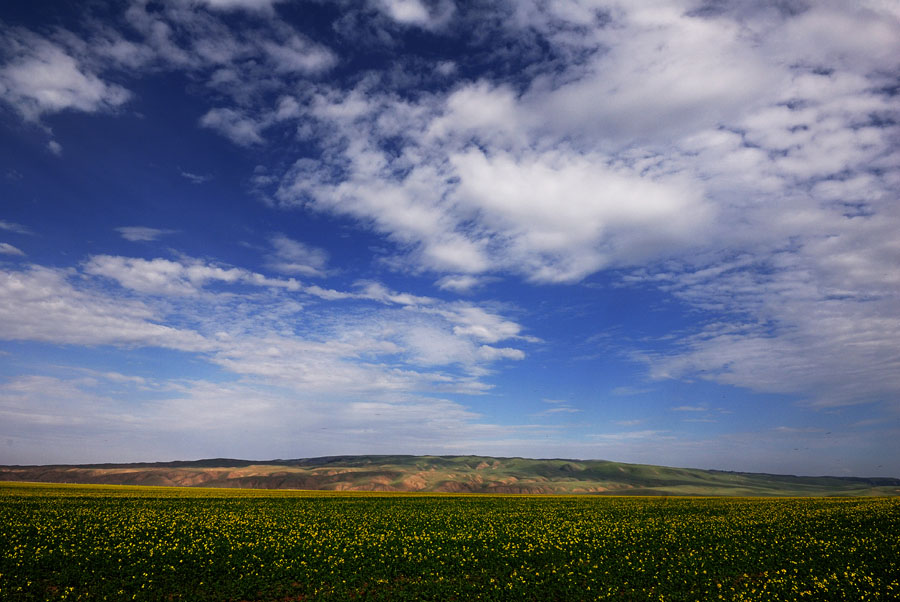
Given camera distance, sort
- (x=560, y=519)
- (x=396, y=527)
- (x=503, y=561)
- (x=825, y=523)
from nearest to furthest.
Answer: (x=503, y=561), (x=396, y=527), (x=825, y=523), (x=560, y=519)

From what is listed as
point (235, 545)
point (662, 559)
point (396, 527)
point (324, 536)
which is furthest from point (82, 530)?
point (662, 559)

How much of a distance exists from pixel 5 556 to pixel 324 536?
53.7 ft

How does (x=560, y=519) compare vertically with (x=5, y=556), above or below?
below

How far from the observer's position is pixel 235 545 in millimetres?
26578

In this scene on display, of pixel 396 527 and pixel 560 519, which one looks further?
pixel 560 519

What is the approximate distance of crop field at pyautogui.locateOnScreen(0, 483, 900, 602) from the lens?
20.0m

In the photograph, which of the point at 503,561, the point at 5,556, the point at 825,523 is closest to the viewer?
the point at 5,556

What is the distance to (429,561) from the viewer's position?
81.5 feet

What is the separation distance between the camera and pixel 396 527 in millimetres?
36188

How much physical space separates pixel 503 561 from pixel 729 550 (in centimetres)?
1509

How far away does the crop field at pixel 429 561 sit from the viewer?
65.7 ft

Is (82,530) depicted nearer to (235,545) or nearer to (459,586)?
(235,545)

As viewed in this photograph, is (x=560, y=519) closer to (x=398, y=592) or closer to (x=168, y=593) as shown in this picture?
(x=398, y=592)

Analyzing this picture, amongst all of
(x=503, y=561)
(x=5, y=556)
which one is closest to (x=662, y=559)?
(x=503, y=561)
